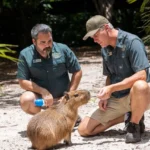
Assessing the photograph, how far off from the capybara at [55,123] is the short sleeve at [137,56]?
1.75ft

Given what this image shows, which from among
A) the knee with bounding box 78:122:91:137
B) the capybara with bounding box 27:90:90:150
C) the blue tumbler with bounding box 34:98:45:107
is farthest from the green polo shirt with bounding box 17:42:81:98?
the capybara with bounding box 27:90:90:150

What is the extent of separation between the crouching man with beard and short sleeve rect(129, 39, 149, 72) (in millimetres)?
905

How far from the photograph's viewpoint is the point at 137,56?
390 cm

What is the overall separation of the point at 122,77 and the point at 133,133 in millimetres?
517

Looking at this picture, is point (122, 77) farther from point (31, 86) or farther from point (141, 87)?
point (31, 86)

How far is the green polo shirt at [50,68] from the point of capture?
15.2 ft

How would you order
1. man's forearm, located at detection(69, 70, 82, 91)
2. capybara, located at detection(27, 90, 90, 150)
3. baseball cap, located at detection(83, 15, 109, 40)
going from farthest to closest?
man's forearm, located at detection(69, 70, 82, 91) → baseball cap, located at detection(83, 15, 109, 40) → capybara, located at detection(27, 90, 90, 150)

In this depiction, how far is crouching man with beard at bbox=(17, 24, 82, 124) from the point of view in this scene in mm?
4551

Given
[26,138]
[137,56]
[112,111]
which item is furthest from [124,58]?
[26,138]

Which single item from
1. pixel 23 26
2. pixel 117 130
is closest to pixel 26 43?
pixel 23 26

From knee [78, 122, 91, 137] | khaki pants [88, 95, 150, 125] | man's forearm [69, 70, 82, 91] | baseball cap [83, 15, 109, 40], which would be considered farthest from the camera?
man's forearm [69, 70, 82, 91]

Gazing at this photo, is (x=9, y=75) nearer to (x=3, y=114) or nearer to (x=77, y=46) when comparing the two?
(x=3, y=114)

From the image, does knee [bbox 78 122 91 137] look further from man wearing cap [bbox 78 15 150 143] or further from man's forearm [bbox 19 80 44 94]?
man's forearm [bbox 19 80 44 94]

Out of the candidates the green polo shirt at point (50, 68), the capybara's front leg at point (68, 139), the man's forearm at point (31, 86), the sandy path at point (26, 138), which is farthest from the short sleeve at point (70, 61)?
the capybara's front leg at point (68, 139)
